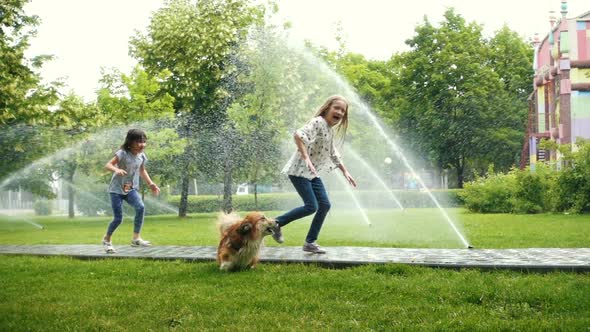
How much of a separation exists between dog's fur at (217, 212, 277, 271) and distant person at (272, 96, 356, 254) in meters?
0.59

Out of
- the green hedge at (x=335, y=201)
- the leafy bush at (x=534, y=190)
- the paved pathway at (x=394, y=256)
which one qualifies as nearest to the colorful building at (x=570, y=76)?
the green hedge at (x=335, y=201)

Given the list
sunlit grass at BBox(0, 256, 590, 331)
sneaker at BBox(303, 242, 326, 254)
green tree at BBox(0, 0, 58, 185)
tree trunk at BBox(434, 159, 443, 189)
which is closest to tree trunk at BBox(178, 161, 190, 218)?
green tree at BBox(0, 0, 58, 185)

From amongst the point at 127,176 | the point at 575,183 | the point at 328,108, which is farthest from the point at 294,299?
the point at 575,183

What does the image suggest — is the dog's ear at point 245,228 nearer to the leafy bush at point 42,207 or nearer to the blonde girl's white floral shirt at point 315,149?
the blonde girl's white floral shirt at point 315,149

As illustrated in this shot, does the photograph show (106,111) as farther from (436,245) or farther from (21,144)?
(436,245)

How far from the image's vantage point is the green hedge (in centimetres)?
3278

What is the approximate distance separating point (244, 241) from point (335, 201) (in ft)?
91.5

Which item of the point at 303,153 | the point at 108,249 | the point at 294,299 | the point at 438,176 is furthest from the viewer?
the point at 438,176

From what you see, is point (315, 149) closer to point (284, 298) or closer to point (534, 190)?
point (284, 298)

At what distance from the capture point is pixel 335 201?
34625 mm

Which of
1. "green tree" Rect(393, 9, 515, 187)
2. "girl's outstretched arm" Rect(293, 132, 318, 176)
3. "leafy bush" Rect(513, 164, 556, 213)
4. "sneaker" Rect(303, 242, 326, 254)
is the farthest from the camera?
"green tree" Rect(393, 9, 515, 187)

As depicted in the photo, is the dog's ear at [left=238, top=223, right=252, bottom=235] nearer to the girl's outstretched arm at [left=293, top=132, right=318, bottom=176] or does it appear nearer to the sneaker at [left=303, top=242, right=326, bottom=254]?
the girl's outstretched arm at [left=293, top=132, right=318, bottom=176]

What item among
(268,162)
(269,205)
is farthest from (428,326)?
(269,205)

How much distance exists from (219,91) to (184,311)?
19.7 metres
